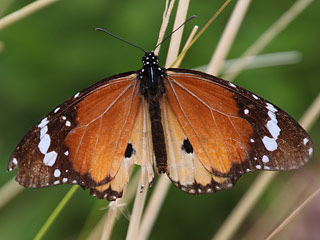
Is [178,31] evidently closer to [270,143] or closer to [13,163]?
[270,143]

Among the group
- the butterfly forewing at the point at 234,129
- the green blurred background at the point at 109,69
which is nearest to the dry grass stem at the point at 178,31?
the butterfly forewing at the point at 234,129

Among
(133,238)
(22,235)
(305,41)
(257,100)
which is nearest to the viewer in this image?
(133,238)

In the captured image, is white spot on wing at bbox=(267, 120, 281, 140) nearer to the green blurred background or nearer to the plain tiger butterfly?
the plain tiger butterfly

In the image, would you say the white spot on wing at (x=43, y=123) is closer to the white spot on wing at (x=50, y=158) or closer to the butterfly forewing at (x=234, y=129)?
the white spot on wing at (x=50, y=158)

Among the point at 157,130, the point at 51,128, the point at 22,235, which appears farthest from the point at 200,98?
the point at 22,235

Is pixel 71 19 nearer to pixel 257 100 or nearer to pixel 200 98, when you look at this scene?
pixel 200 98

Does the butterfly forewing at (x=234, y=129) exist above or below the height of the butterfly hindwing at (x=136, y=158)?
above

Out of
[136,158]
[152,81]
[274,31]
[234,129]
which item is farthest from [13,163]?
[274,31]
